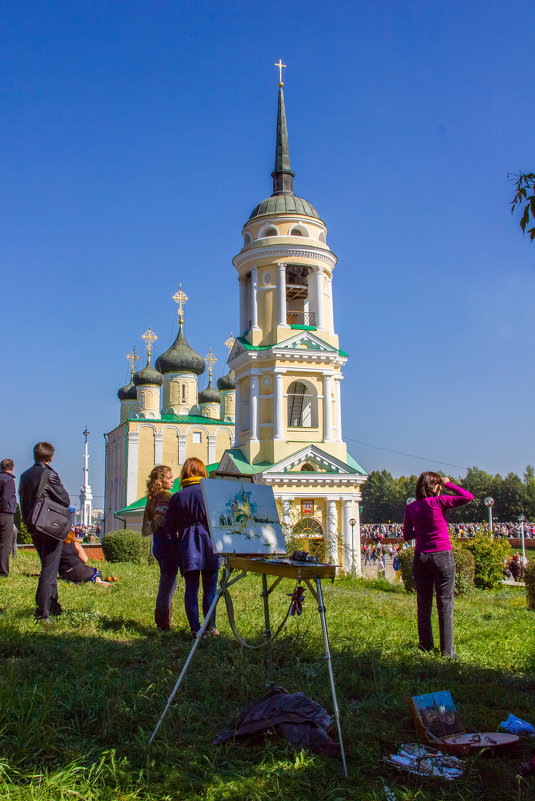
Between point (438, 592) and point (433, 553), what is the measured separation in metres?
0.37

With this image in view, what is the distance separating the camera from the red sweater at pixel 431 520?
6465mm

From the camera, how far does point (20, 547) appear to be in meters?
25.0

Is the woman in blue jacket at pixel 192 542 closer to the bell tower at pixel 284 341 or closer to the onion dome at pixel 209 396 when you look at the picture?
the bell tower at pixel 284 341

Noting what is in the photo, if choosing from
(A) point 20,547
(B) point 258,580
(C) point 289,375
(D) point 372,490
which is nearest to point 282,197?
(C) point 289,375

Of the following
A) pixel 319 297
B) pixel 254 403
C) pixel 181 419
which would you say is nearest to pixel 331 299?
pixel 319 297

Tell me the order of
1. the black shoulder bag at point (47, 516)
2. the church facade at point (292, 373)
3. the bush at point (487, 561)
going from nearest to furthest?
the black shoulder bag at point (47, 516) < the bush at point (487, 561) < the church facade at point (292, 373)

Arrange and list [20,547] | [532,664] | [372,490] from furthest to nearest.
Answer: [372,490] < [20,547] < [532,664]

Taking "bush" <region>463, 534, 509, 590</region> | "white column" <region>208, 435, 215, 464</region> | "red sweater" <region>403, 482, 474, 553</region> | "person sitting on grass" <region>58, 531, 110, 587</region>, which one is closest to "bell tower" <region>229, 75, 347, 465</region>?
"bush" <region>463, 534, 509, 590</region>

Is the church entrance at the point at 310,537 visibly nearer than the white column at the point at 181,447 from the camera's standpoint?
Yes

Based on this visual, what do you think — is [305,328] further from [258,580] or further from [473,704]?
[473,704]

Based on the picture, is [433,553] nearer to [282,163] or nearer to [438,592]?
[438,592]

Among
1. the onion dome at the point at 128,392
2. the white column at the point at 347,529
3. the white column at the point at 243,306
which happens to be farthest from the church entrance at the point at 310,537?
the onion dome at the point at 128,392

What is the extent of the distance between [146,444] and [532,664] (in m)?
43.5

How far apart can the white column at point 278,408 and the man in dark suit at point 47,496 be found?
70.4ft
